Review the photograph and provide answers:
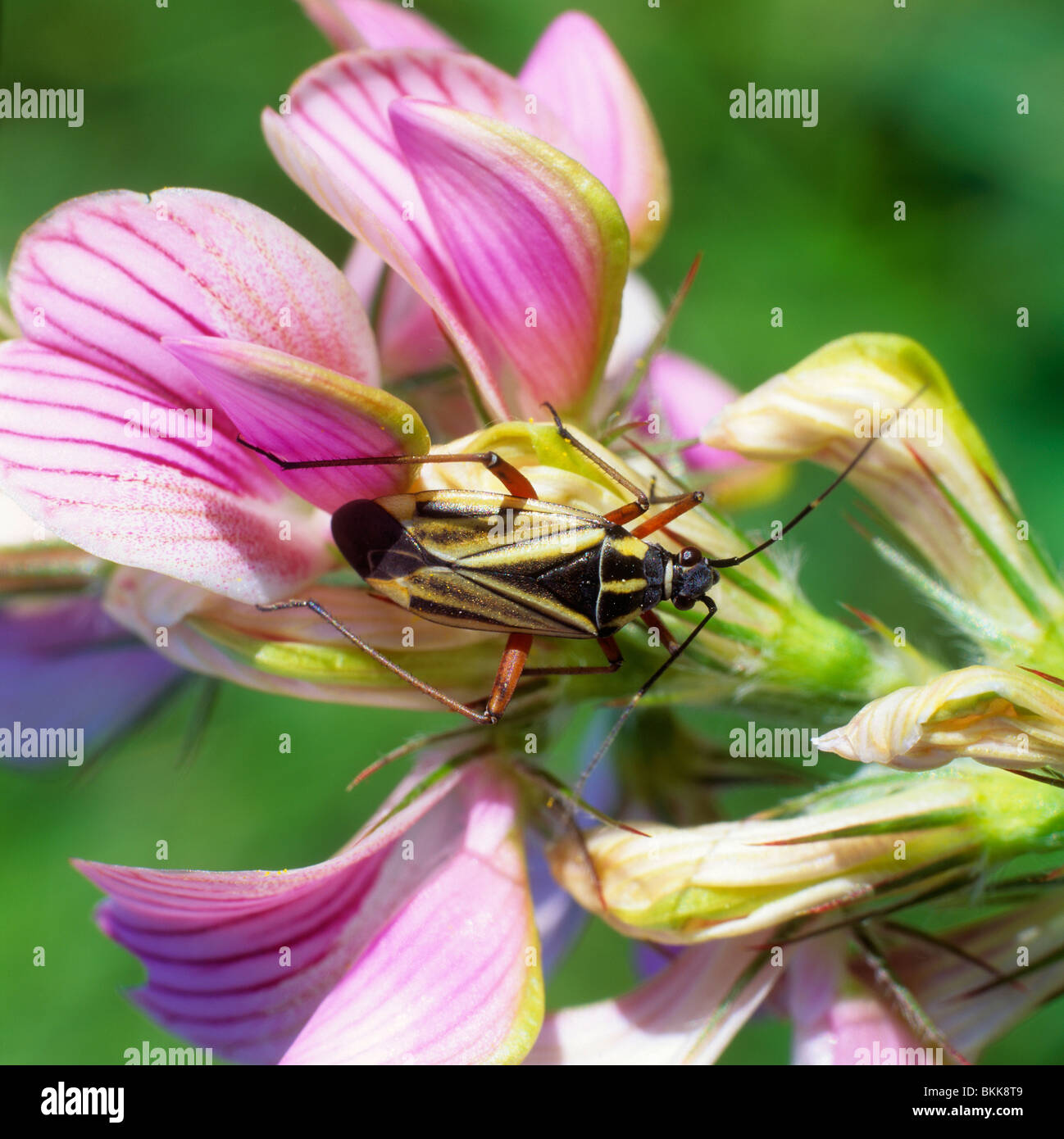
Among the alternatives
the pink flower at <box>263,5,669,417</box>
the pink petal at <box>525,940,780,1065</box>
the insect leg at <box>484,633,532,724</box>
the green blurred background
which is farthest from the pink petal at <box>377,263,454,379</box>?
the green blurred background

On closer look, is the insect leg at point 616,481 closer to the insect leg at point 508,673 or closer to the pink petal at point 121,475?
the insect leg at point 508,673

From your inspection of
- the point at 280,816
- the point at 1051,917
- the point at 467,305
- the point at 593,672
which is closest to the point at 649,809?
the point at 593,672

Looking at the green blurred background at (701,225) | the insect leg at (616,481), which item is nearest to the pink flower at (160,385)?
the insect leg at (616,481)

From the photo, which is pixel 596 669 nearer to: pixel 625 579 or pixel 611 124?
pixel 625 579

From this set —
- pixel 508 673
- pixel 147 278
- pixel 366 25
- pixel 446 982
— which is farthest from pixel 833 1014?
pixel 366 25
